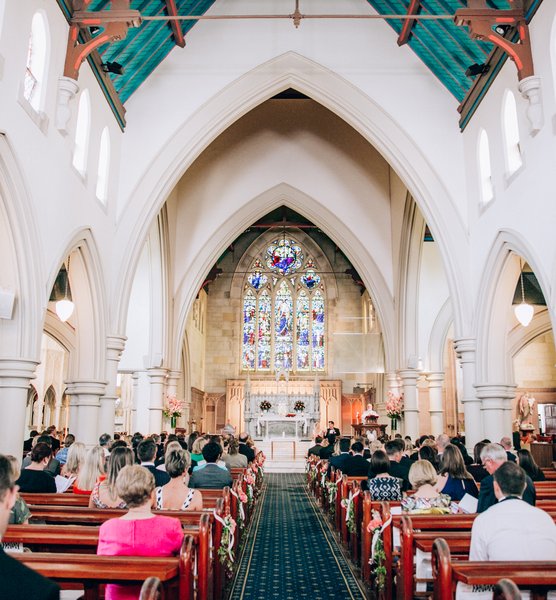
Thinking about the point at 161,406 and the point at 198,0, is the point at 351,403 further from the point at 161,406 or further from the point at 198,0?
the point at 198,0

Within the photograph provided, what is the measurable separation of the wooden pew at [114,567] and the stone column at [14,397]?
16.3 feet

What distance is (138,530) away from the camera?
3.12m

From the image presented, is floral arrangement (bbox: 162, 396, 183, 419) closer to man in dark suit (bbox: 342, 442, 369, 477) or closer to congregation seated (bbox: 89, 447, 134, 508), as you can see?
man in dark suit (bbox: 342, 442, 369, 477)

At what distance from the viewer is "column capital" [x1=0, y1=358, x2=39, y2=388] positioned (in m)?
7.54

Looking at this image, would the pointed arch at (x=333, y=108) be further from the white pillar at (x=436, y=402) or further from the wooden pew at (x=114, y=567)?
the wooden pew at (x=114, y=567)

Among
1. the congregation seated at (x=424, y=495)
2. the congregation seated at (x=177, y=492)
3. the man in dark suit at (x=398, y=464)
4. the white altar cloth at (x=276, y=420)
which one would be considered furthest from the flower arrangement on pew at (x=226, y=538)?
the white altar cloth at (x=276, y=420)

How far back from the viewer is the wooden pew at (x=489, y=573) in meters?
2.66

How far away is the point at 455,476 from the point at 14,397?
528 centimetres

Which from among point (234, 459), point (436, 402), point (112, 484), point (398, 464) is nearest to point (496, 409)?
point (398, 464)

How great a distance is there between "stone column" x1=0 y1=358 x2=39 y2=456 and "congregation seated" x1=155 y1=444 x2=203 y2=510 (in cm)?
317

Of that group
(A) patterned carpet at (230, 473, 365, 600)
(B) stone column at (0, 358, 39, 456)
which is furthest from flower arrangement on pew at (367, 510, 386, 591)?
(B) stone column at (0, 358, 39, 456)

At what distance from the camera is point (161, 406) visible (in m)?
16.1

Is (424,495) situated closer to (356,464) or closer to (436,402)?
(356,464)

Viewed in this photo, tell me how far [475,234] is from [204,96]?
19.0ft
